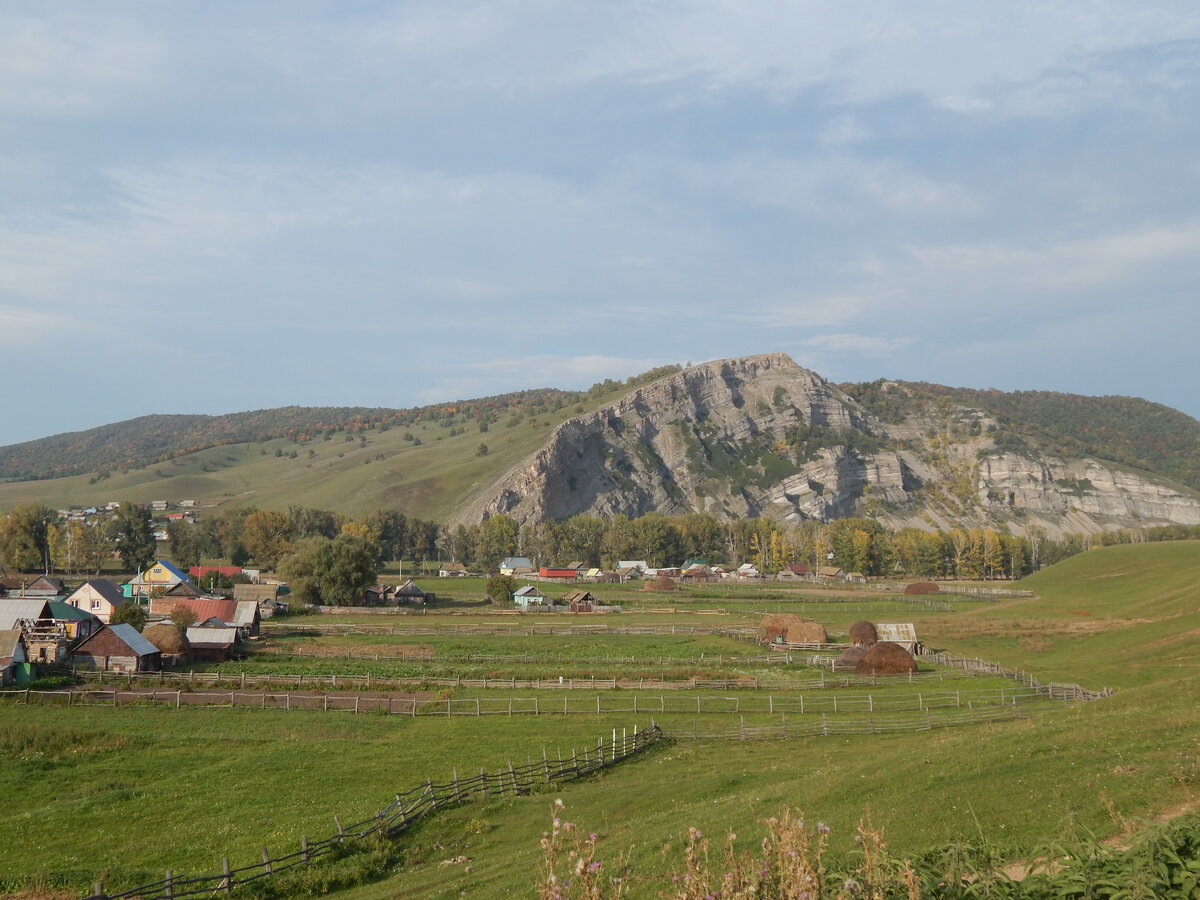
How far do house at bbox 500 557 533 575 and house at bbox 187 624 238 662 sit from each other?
9208 cm

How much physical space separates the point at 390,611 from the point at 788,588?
6598 cm

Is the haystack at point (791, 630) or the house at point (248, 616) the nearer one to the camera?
the haystack at point (791, 630)

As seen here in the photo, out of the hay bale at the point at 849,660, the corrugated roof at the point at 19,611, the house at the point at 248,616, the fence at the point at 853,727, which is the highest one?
the corrugated roof at the point at 19,611

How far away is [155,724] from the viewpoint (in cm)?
3772

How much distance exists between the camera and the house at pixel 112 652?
53406 mm

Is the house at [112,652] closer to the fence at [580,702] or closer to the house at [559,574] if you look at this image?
the fence at [580,702]

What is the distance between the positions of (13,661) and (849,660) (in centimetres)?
4932

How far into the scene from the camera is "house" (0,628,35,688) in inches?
1875

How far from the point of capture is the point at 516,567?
159 metres

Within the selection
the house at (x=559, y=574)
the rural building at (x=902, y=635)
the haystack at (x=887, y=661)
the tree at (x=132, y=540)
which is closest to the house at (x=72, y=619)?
the haystack at (x=887, y=661)

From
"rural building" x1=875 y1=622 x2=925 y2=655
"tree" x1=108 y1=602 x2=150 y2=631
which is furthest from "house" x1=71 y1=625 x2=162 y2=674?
"rural building" x1=875 y1=622 x2=925 y2=655

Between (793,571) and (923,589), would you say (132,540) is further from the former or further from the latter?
(923,589)

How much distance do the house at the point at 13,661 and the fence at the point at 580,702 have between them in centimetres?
366

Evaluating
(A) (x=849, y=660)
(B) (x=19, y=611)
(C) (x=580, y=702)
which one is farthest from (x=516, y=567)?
(C) (x=580, y=702)
